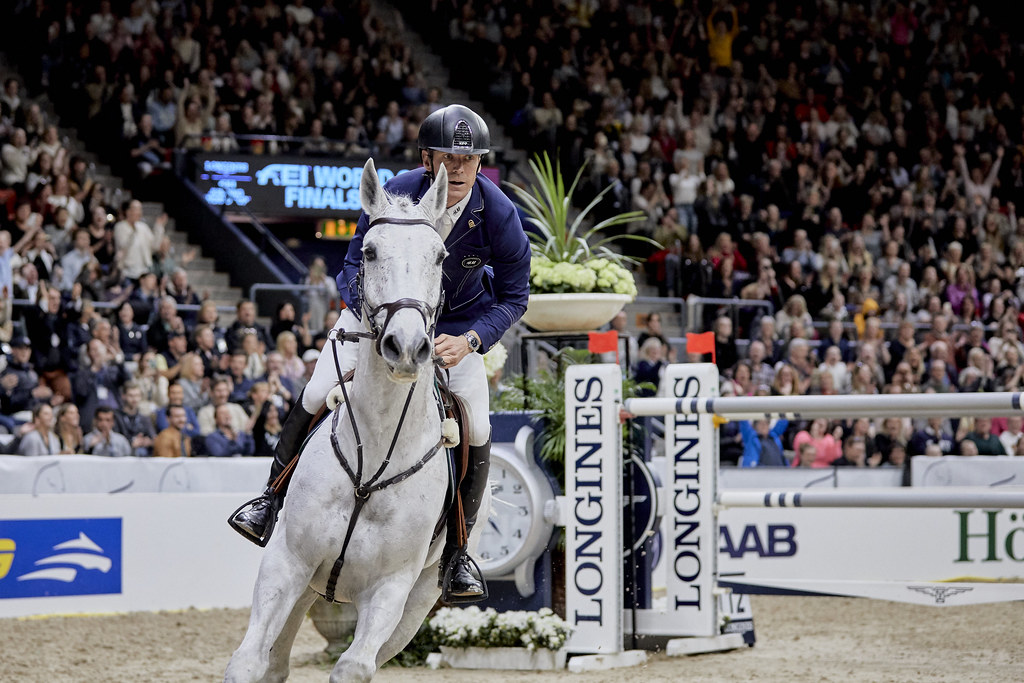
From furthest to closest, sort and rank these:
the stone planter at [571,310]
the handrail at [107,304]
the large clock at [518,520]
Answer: the handrail at [107,304]
the stone planter at [571,310]
the large clock at [518,520]

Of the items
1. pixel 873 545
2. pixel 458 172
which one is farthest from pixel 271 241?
pixel 458 172

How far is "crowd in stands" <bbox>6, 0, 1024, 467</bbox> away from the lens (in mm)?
13977

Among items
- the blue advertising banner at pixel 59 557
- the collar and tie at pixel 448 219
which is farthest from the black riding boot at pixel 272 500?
the blue advertising banner at pixel 59 557

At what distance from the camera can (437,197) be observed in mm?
4555

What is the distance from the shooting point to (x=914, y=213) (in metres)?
20.3

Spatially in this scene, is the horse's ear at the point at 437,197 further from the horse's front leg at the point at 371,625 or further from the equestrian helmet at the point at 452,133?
the horse's front leg at the point at 371,625

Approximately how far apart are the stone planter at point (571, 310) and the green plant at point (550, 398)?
183mm

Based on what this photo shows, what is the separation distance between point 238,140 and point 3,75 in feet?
10.9

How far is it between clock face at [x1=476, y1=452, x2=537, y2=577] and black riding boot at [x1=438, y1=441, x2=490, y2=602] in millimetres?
2747

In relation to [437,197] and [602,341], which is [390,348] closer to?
[437,197]

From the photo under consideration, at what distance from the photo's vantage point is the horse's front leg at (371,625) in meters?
Answer: 4.26

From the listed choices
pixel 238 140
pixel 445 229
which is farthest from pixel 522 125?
pixel 445 229

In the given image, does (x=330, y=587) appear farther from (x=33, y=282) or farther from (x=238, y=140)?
(x=238, y=140)

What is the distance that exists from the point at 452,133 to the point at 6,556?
5.84 m
